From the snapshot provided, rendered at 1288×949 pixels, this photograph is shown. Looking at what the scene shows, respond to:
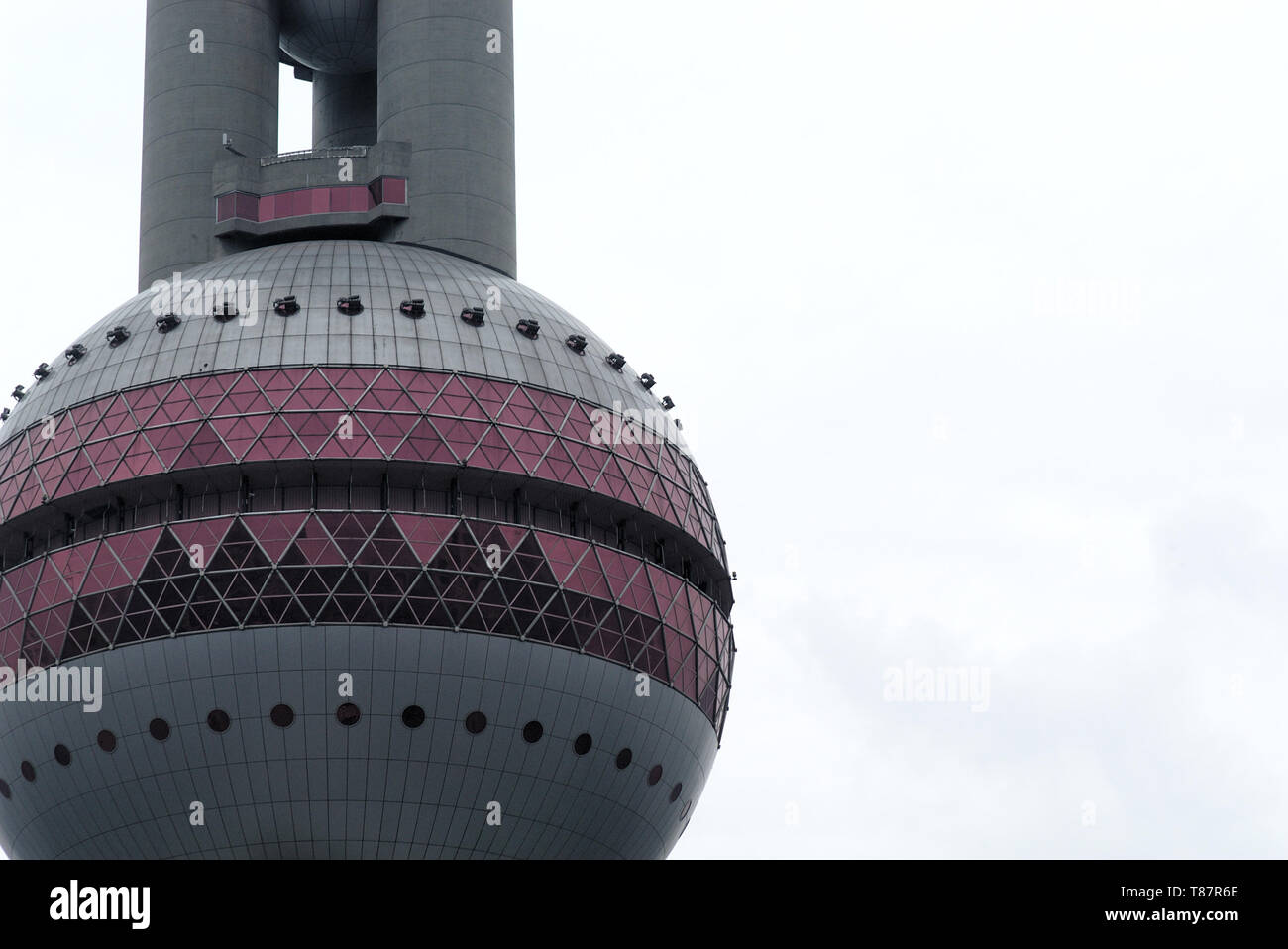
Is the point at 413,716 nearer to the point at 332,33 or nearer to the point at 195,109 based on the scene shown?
the point at 195,109

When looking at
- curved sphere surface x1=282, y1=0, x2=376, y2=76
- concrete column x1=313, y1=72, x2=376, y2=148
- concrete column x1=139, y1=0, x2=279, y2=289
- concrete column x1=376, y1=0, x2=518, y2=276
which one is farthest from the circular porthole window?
curved sphere surface x1=282, y1=0, x2=376, y2=76

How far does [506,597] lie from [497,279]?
560 inches

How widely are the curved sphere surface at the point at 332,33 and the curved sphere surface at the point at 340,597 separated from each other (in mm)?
16933

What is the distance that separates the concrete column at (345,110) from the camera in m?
95.0

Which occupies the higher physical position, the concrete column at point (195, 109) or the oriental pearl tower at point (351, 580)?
the concrete column at point (195, 109)

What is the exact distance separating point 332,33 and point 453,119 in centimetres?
786

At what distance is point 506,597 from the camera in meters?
73.2

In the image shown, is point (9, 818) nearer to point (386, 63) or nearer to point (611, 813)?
point (611, 813)

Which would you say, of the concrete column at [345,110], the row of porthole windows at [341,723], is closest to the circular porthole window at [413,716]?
the row of porthole windows at [341,723]

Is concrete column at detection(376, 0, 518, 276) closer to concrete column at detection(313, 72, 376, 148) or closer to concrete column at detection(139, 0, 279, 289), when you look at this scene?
concrete column at detection(139, 0, 279, 289)

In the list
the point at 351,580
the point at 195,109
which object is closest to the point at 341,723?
the point at 351,580

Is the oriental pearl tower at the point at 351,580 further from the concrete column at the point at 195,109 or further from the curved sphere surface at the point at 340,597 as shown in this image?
the concrete column at the point at 195,109

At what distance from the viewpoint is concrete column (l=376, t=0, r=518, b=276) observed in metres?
86.8
